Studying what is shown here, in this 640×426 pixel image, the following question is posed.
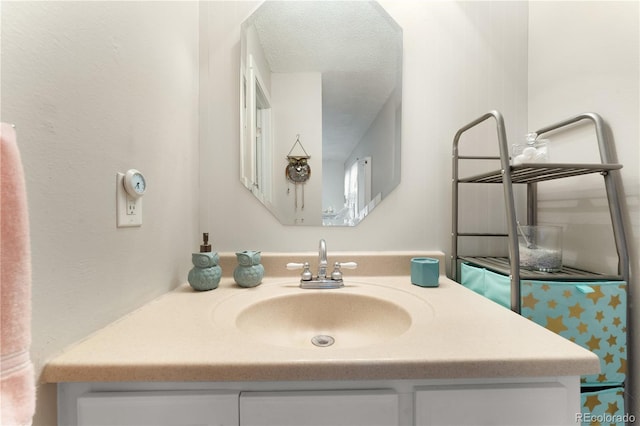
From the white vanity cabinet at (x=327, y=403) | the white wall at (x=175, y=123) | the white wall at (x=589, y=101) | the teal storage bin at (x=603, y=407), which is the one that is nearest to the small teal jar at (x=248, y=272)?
the white wall at (x=175, y=123)

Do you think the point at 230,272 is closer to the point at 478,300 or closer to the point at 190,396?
the point at 190,396

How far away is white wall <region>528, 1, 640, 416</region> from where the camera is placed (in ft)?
2.30

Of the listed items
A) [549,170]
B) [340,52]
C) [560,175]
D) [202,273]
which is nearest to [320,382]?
[202,273]

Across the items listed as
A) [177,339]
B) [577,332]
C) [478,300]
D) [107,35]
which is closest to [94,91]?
[107,35]

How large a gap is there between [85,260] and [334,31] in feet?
3.41

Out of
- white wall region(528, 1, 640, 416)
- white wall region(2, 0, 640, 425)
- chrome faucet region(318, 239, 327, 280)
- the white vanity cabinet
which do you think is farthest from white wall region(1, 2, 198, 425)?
white wall region(528, 1, 640, 416)

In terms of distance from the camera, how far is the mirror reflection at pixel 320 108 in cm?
100

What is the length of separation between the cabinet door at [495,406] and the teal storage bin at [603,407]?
31 cm

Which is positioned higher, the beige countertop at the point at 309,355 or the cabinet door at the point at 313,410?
the beige countertop at the point at 309,355

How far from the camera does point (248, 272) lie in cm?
86

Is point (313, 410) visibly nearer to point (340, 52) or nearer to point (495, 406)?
point (495, 406)

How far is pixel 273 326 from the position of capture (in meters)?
0.78

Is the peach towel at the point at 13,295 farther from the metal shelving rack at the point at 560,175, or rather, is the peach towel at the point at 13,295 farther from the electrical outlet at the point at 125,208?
the metal shelving rack at the point at 560,175

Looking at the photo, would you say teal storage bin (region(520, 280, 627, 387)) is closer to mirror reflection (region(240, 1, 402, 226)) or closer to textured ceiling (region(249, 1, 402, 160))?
mirror reflection (region(240, 1, 402, 226))
